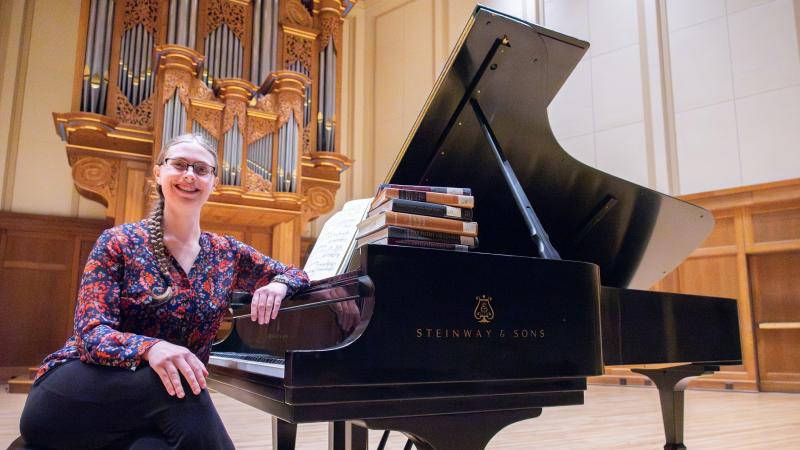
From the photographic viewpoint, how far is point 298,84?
20.9ft

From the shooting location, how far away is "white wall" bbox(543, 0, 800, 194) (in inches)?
208

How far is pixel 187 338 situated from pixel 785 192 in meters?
5.20

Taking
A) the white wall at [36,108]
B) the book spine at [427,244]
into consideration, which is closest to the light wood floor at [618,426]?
the book spine at [427,244]

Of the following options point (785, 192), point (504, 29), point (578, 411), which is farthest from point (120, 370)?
point (785, 192)

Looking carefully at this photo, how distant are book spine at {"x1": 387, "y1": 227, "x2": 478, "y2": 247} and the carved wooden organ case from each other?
15.0ft

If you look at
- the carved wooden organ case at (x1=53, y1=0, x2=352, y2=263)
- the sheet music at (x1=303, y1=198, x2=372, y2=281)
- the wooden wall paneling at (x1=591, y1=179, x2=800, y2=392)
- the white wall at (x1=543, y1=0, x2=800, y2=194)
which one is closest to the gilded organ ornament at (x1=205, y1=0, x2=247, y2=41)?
the carved wooden organ case at (x1=53, y1=0, x2=352, y2=263)

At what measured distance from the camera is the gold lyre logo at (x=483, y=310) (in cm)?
134

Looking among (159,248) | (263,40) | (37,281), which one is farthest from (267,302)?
(263,40)

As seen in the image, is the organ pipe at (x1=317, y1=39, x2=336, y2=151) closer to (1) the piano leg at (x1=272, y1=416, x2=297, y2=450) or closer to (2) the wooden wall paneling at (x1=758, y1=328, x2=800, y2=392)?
Answer: (2) the wooden wall paneling at (x1=758, y1=328, x2=800, y2=392)

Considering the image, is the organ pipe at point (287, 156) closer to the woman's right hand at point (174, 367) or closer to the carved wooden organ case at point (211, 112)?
the carved wooden organ case at point (211, 112)

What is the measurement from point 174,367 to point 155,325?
262 millimetres

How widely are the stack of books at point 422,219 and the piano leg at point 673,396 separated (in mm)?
1385

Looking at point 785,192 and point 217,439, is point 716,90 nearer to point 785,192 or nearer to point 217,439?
point 785,192

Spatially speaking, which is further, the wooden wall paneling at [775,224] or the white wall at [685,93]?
the white wall at [685,93]
